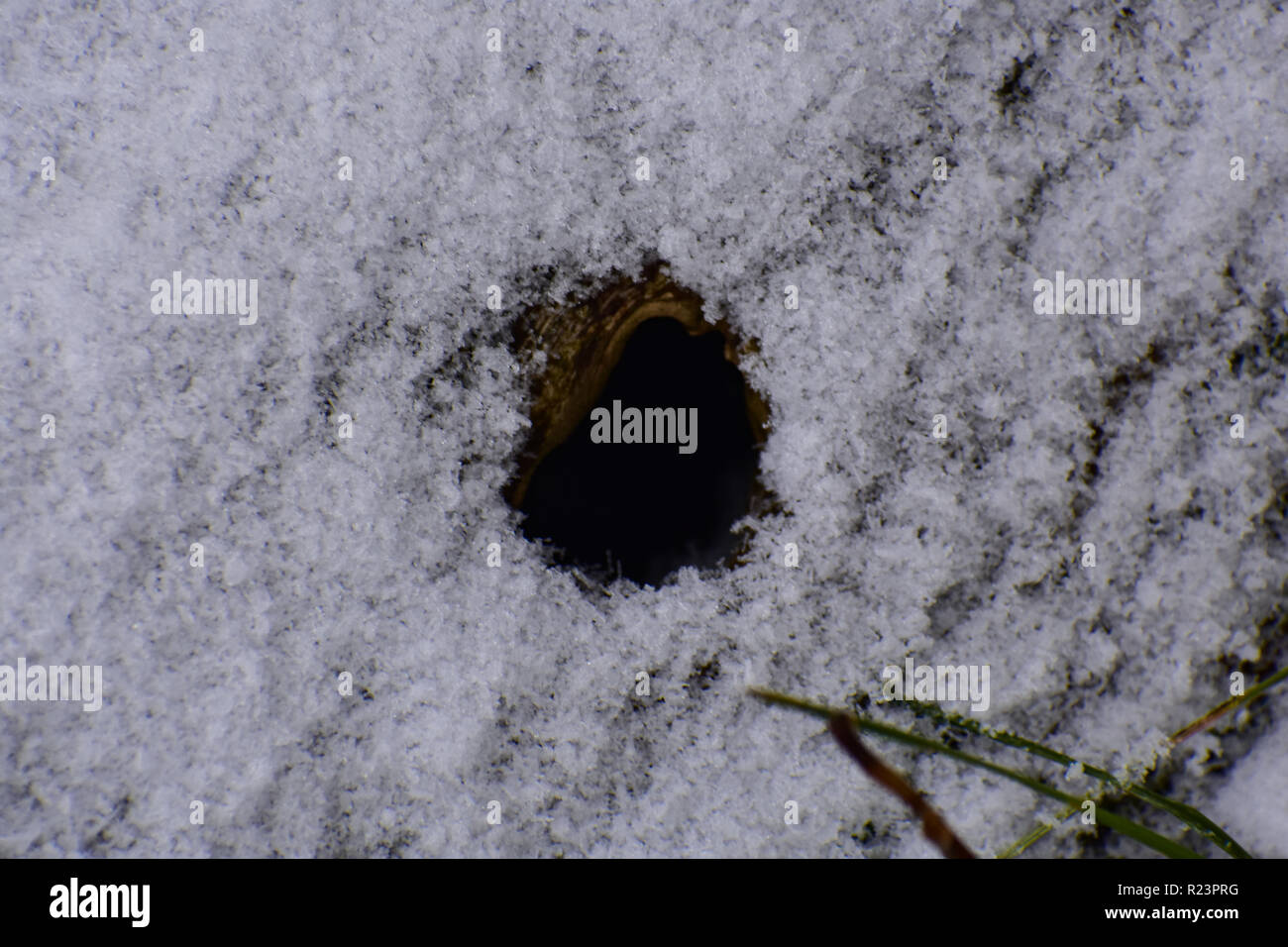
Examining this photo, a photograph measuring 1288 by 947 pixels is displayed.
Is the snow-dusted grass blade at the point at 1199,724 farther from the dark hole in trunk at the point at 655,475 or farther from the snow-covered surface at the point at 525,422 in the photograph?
the dark hole in trunk at the point at 655,475

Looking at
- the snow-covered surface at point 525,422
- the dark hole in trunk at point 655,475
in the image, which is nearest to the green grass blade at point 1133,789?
the snow-covered surface at point 525,422

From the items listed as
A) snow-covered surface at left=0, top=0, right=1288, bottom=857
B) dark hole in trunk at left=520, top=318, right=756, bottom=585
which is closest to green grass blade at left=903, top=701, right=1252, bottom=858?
snow-covered surface at left=0, top=0, right=1288, bottom=857

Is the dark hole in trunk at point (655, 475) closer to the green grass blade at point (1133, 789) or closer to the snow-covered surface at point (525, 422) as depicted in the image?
the snow-covered surface at point (525, 422)

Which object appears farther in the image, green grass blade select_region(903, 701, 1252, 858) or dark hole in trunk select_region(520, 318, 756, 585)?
dark hole in trunk select_region(520, 318, 756, 585)

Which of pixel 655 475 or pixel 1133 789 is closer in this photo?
pixel 1133 789

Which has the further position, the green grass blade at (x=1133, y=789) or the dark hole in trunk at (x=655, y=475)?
the dark hole in trunk at (x=655, y=475)

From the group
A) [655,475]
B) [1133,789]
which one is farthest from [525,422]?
[1133,789]

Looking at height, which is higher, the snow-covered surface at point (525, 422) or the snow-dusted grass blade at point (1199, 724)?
the snow-covered surface at point (525, 422)

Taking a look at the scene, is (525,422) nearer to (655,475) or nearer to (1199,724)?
(655,475)

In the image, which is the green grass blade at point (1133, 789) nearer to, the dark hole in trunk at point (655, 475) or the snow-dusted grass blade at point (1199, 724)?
the snow-dusted grass blade at point (1199, 724)

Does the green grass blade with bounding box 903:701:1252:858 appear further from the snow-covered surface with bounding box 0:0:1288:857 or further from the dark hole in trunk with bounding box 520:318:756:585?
the dark hole in trunk with bounding box 520:318:756:585
